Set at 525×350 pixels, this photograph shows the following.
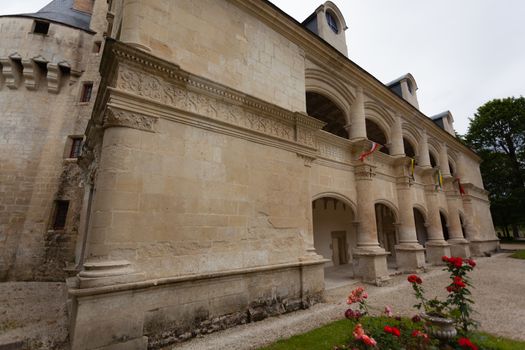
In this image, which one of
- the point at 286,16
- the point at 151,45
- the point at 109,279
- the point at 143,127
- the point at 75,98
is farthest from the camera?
the point at 75,98

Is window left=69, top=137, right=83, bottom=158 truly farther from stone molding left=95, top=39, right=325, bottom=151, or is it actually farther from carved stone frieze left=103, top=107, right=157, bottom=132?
carved stone frieze left=103, top=107, right=157, bottom=132

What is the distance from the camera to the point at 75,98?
12289mm

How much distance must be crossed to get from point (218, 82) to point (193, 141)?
1.64 m

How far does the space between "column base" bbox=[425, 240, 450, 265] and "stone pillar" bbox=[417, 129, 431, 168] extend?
4.28m

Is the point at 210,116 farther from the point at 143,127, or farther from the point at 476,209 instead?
the point at 476,209

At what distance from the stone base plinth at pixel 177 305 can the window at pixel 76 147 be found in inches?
381

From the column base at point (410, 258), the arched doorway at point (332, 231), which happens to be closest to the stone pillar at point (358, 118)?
the arched doorway at point (332, 231)

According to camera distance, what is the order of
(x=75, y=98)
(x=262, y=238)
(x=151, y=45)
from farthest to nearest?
1. (x=75, y=98)
2. (x=262, y=238)
3. (x=151, y=45)

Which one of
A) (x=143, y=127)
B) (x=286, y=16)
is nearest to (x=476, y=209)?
(x=286, y=16)

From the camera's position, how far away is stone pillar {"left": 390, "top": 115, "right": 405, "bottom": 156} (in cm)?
1175

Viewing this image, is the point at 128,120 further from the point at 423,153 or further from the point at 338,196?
the point at 423,153

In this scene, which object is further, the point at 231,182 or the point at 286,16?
the point at 286,16

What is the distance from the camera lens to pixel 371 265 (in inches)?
348

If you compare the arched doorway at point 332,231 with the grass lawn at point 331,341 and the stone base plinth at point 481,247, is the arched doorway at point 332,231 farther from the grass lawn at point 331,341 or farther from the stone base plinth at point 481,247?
the stone base plinth at point 481,247
